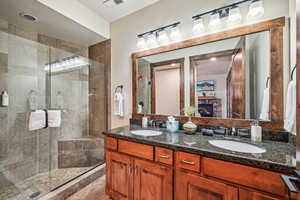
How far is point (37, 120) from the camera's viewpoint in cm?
191

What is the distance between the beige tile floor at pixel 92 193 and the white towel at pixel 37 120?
1.03 m

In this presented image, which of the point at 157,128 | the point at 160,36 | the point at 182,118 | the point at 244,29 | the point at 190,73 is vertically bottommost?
the point at 157,128

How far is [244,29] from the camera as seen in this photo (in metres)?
1.44

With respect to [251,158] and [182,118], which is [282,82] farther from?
[182,118]

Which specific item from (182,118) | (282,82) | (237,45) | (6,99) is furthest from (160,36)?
(6,99)

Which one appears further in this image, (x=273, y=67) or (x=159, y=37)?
→ (x=159, y=37)

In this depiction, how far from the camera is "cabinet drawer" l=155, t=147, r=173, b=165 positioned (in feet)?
4.01

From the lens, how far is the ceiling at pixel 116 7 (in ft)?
6.66

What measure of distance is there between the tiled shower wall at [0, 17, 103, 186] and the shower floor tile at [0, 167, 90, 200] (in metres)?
0.10

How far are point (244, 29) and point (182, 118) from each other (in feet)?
3.82

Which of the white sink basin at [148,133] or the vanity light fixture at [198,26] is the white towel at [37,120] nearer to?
the white sink basin at [148,133]

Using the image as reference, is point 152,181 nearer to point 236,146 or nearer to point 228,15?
point 236,146

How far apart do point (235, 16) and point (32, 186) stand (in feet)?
10.6

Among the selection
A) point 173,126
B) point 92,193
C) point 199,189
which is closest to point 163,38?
point 173,126
